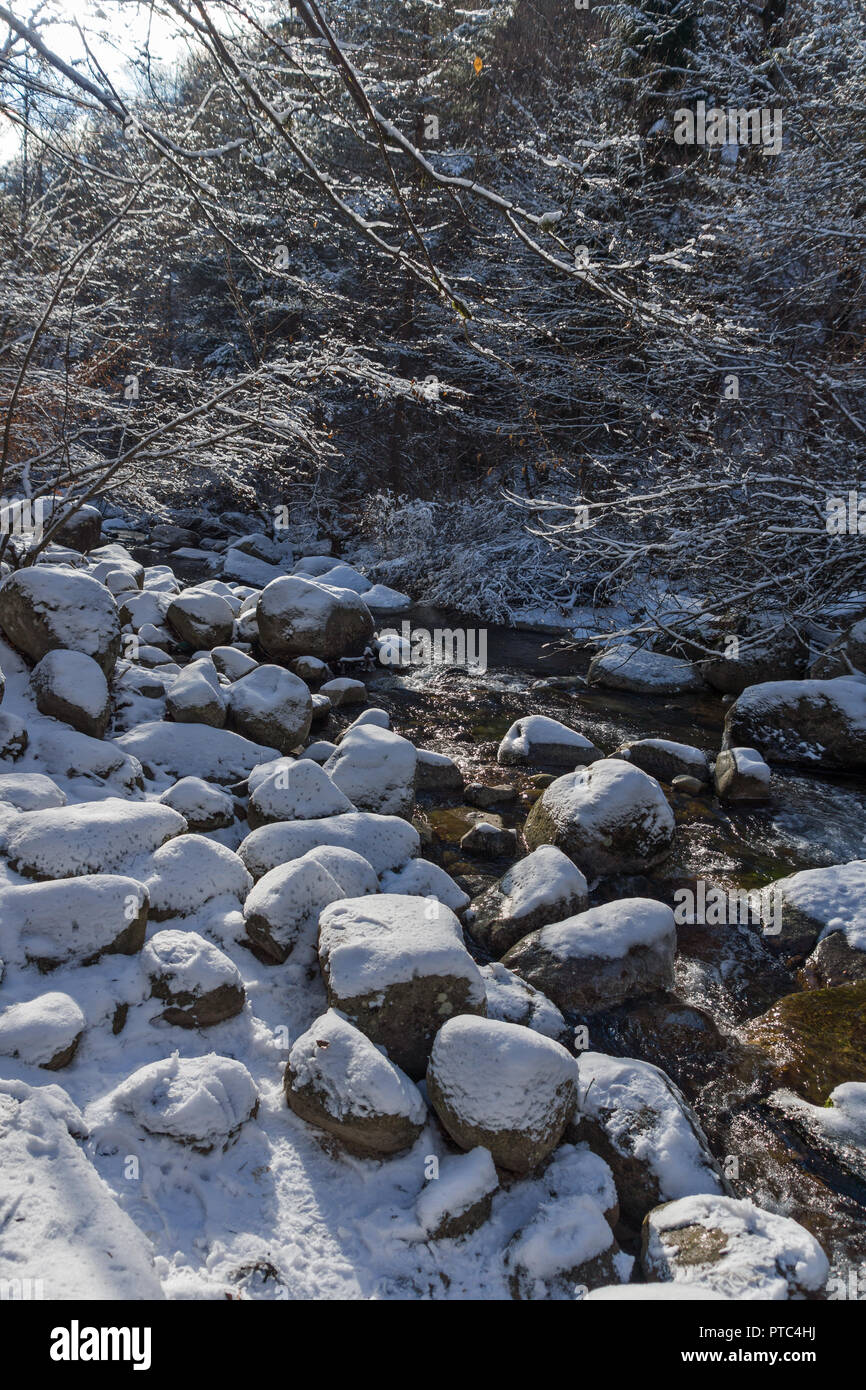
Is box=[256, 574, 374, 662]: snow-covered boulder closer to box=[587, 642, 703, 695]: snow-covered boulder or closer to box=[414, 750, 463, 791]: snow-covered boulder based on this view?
box=[414, 750, 463, 791]: snow-covered boulder

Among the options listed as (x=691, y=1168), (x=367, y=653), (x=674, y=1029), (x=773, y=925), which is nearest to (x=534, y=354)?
(x=367, y=653)

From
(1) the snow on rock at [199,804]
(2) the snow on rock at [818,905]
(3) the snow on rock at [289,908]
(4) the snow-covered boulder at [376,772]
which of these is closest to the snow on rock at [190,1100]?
(3) the snow on rock at [289,908]

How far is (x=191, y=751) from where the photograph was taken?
211 inches

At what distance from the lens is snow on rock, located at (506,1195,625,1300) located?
2.26m

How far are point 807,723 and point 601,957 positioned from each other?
432 cm

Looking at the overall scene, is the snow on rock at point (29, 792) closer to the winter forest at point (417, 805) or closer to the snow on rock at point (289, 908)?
the winter forest at point (417, 805)

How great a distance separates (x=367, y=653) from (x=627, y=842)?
5.24m

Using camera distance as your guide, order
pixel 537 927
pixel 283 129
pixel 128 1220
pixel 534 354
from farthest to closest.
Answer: pixel 534 354 < pixel 537 927 < pixel 128 1220 < pixel 283 129

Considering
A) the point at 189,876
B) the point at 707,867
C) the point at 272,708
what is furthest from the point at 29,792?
the point at 707,867

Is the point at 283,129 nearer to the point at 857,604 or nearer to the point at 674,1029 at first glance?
the point at 674,1029

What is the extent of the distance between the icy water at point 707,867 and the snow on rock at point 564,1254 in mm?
759

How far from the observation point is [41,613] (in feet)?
17.3

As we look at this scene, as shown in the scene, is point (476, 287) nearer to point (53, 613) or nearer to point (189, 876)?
point (189, 876)

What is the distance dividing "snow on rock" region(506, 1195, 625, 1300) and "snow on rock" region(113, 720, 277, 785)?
362 cm
